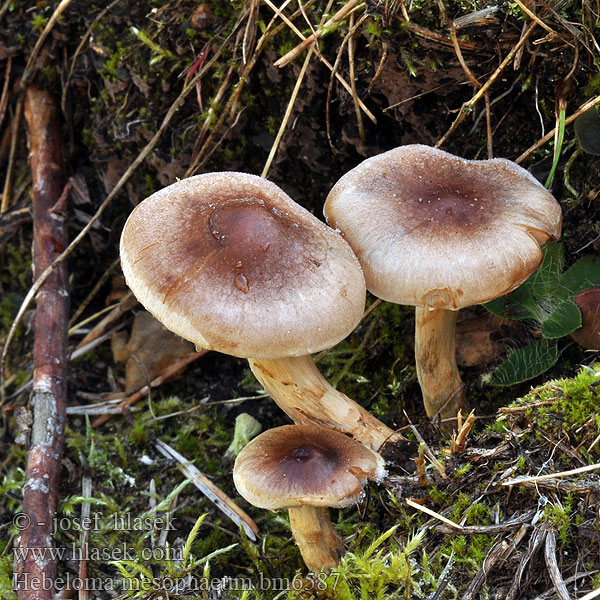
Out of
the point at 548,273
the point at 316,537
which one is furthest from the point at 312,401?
the point at 548,273

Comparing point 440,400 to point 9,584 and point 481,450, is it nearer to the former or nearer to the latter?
point 481,450

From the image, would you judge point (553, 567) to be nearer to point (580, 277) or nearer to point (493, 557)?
point (493, 557)

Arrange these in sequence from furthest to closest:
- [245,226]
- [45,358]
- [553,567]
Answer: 1. [45,358]
2. [245,226]
3. [553,567]

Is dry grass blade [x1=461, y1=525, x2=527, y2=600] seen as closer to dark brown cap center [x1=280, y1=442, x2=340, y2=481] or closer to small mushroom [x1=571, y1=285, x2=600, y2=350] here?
dark brown cap center [x1=280, y1=442, x2=340, y2=481]

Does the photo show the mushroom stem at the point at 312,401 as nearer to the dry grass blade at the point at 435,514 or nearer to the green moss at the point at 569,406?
the dry grass blade at the point at 435,514

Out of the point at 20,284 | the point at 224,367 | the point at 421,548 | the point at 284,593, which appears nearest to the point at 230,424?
the point at 224,367

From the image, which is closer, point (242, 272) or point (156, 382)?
point (242, 272)

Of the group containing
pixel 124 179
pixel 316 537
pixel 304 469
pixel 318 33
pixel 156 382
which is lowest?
pixel 156 382

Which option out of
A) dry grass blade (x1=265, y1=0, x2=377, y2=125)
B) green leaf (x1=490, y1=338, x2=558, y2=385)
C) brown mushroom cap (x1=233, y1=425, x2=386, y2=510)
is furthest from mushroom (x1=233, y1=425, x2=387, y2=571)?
dry grass blade (x1=265, y1=0, x2=377, y2=125)
